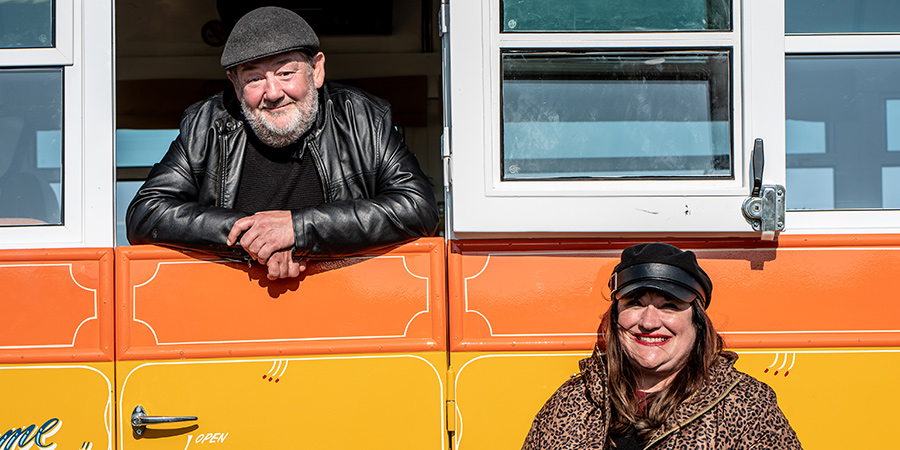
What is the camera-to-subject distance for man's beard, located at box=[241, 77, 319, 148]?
253 cm

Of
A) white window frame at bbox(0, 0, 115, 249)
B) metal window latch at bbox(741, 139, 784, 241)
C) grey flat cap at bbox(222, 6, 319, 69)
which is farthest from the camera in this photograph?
grey flat cap at bbox(222, 6, 319, 69)

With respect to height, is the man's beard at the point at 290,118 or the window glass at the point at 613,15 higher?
the window glass at the point at 613,15

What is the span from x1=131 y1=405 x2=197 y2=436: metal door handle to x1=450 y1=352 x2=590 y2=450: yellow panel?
2.65ft

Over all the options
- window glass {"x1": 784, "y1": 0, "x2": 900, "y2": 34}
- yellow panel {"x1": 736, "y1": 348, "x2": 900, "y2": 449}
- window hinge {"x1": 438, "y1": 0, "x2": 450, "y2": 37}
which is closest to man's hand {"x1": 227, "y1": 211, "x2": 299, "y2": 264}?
window hinge {"x1": 438, "y1": 0, "x2": 450, "y2": 37}

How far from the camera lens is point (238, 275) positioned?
7.45 ft

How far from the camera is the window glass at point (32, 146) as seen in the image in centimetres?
230

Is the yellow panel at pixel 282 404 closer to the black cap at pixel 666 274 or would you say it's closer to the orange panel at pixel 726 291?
the orange panel at pixel 726 291

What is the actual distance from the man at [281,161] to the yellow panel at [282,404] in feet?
1.06

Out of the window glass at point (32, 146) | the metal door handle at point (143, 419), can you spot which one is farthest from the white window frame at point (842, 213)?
the window glass at point (32, 146)

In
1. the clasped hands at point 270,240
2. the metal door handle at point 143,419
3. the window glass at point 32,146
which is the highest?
the window glass at point 32,146

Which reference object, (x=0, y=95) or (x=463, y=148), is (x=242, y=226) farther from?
(x=0, y=95)

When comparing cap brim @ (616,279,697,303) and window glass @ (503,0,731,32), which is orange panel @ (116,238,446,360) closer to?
cap brim @ (616,279,697,303)

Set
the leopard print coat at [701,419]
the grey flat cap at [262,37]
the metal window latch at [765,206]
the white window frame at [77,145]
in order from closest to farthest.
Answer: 1. the leopard print coat at [701,419]
2. the metal window latch at [765,206]
3. the white window frame at [77,145]
4. the grey flat cap at [262,37]

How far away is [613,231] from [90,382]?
1638 mm
